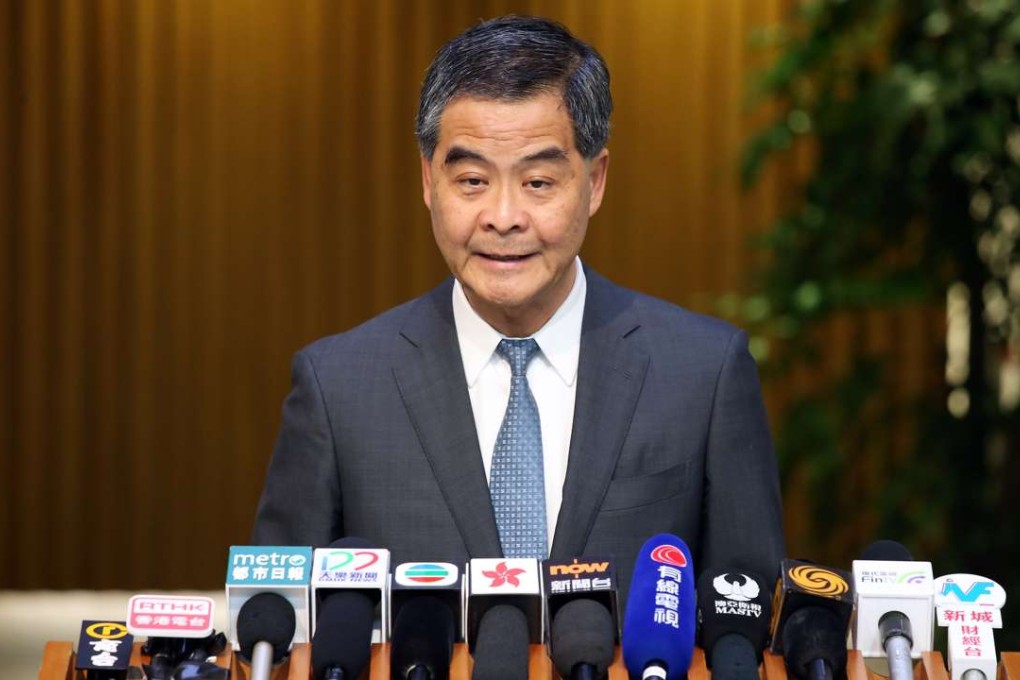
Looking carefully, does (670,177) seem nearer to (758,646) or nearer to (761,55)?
(761,55)

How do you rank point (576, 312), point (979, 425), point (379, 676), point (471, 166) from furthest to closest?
point (979, 425), point (576, 312), point (471, 166), point (379, 676)

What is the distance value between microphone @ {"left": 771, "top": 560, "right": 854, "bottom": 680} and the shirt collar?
66 centimetres

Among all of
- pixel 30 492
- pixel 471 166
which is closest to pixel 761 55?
pixel 30 492

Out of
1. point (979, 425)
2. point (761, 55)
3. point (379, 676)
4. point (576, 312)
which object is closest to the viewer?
point (379, 676)

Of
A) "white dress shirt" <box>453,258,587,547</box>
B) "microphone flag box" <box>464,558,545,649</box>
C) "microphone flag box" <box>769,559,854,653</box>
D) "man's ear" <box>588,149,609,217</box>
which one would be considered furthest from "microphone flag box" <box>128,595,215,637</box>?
"man's ear" <box>588,149,609,217</box>

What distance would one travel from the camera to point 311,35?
5.18 m

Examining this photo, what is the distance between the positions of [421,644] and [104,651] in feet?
1.03

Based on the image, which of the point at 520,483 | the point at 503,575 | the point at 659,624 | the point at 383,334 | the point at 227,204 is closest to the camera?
the point at 659,624

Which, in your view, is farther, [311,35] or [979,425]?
[311,35]

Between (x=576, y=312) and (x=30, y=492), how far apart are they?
12.0 ft

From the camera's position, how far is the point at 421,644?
1.43m

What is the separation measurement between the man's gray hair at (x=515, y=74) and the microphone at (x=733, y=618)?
672 millimetres

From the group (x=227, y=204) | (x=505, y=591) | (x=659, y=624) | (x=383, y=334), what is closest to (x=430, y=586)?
(x=505, y=591)

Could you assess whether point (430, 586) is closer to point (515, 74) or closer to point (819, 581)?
point (819, 581)
